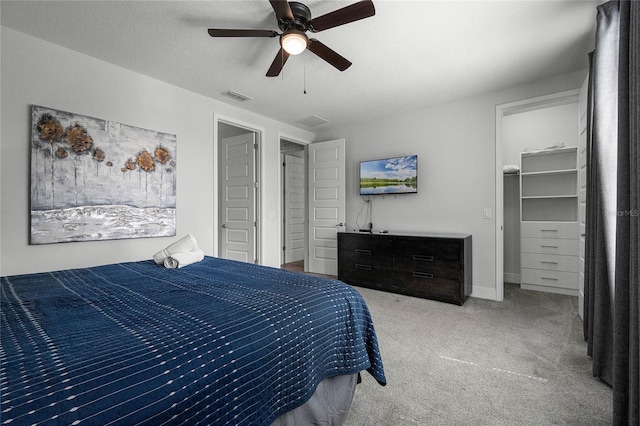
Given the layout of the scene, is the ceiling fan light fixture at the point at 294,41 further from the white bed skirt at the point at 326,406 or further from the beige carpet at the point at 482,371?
the beige carpet at the point at 482,371

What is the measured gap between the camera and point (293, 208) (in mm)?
6297

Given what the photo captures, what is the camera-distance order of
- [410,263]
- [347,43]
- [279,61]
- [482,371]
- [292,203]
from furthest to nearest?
[292,203] → [410,263] → [347,43] → [279,61] → [482,371]

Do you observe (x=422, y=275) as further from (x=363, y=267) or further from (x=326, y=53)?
(x=326, y=53)

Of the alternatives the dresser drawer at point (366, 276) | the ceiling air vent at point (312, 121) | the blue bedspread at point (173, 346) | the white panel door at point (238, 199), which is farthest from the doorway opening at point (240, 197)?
the blue bedspread at point (173, 346)

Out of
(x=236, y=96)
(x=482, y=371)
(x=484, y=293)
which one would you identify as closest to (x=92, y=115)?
(x=236, y=96)

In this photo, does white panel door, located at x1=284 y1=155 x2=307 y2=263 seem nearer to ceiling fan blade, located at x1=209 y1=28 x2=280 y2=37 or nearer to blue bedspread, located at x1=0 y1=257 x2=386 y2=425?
ceiling fan blade, located at x1=209 y1=28 x2=280 y2=37

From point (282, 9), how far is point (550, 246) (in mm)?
4422

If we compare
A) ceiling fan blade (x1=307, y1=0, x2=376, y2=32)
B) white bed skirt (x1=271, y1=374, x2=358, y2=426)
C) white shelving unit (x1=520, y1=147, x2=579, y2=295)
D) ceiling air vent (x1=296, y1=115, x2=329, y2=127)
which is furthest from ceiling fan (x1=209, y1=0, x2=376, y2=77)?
white shelving unit (x1=520, y1=147, x2=579, y2=295)

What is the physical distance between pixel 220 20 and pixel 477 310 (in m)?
3.79

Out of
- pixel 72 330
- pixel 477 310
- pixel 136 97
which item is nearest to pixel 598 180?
pixel 477 310

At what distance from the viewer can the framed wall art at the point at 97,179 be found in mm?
2414

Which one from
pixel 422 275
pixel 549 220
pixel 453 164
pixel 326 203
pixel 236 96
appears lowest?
pixel 422 275

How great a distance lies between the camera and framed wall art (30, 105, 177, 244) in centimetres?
241

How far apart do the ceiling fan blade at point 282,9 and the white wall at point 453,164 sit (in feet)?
9.32
